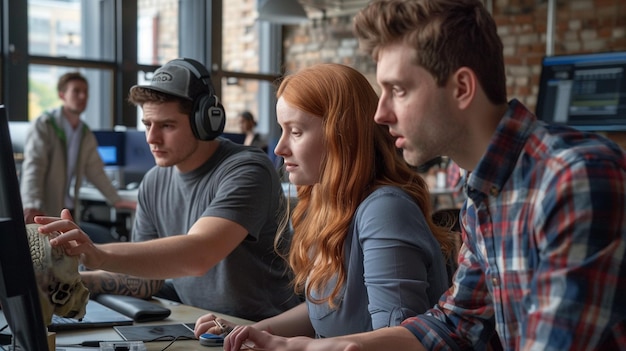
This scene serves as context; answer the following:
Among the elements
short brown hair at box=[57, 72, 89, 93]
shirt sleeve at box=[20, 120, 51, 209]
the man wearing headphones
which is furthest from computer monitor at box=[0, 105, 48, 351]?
short brown hair at box=[57, 72, 89, 93]

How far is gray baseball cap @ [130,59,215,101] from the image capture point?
85.5 inches

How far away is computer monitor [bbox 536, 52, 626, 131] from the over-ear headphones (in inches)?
142

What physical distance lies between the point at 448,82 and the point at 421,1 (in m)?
0.13

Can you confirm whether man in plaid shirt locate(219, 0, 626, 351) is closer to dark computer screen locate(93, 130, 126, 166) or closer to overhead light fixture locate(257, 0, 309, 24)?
dark computer screen locate(93, 130, 126, 166)

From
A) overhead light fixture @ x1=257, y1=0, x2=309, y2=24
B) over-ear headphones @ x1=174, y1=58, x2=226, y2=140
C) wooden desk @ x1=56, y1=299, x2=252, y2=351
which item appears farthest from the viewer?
overhead light fixture @ x1=257, y1=0, x2=309, y2=24

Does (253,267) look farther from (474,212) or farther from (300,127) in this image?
(474,212)

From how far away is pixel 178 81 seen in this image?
2.19 m

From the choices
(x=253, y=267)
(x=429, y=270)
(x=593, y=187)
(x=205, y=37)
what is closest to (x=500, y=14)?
(x=205, y=37)

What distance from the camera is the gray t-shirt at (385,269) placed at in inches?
57.1

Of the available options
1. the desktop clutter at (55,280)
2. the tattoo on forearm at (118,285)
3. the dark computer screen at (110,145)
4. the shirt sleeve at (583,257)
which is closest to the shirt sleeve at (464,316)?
the shirt sleeve at (583,257)

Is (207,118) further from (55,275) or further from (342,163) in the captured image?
(55,275)

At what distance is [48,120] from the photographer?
4.94 meters

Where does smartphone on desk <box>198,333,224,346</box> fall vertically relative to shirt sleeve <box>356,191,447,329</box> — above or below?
below

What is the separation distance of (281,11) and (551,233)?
6.13m
